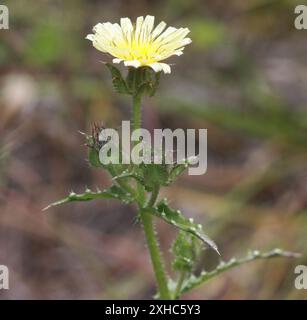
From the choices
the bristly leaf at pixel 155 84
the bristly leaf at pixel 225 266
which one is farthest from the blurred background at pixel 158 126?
A: the bristly leaf at pixel 155 84

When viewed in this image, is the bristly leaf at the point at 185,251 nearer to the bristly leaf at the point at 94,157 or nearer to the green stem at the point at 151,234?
the green stem at the point at 151,234

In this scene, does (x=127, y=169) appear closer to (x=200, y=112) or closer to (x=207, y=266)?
(x=207, y=266)

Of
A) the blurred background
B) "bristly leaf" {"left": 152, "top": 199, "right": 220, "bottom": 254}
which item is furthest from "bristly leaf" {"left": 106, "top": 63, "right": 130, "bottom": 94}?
the blurred background

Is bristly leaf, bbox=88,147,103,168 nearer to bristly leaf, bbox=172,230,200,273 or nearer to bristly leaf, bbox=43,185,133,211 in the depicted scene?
bristly leaf, bbox=43,185,133,211

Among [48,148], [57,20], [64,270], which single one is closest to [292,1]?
[57,20]

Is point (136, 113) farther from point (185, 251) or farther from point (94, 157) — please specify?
point (185, 251)
